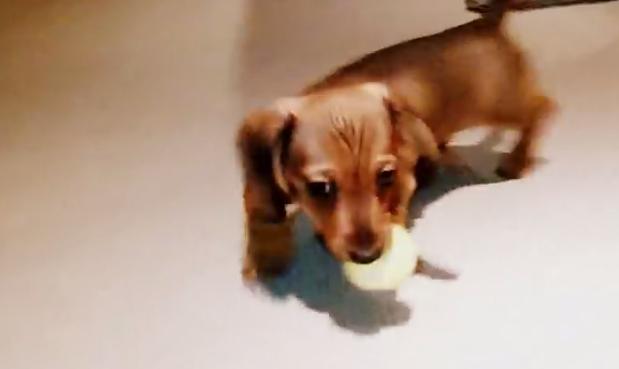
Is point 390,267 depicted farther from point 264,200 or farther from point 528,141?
point 528,141

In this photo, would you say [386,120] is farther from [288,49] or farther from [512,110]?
[288,49]

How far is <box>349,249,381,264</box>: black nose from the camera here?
131 centimetres

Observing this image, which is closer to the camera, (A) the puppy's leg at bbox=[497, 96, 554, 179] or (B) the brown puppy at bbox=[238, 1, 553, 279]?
(B) the brown puppy at bbox=[238, 1, 553, 279]

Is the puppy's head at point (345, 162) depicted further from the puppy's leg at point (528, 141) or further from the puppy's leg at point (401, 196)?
the puppy's leg at point (528, 141)

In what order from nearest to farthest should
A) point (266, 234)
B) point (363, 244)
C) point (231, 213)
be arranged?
point (363, 244) < point (266, 234) < point (231, 213)

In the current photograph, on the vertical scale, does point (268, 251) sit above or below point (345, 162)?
below

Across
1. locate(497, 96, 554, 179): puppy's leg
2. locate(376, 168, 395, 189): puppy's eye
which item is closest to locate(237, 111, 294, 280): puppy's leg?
locate(376, 168, 395, 189): puppy's eye

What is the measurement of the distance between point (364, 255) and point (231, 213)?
340mm

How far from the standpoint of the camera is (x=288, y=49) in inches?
77.0

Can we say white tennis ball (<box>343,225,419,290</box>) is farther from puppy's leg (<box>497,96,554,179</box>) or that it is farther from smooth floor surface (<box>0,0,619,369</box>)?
puppy's leg (<box>497,96,554,179</box>)

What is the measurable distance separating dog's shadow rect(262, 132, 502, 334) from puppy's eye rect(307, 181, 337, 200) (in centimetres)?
18

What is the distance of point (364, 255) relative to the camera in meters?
1.31

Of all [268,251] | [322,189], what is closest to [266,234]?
[268,251]

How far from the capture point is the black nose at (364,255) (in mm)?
1308
